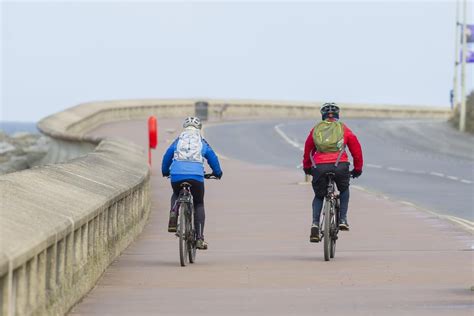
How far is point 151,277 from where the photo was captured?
13.8m

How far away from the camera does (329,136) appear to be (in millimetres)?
15828

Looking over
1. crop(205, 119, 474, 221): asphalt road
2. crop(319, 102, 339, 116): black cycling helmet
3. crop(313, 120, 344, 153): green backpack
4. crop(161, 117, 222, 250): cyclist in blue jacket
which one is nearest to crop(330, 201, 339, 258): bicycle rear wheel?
crop(313, 120, 344, 153): green backpack

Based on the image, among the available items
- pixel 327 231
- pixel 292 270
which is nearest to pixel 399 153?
pixel 327 231

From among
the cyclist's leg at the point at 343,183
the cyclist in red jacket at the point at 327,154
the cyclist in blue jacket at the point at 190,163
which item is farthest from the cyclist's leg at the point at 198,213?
the cyclist's leg at the point at 343,183

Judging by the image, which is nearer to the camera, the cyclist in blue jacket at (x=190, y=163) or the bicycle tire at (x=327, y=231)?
the cyclist in blue jacket at (x=190, y=163)

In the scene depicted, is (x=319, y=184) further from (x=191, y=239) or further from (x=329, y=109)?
(x=191, y=239)

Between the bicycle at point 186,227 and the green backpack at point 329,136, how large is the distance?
152cm

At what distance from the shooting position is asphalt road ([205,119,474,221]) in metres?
30.5

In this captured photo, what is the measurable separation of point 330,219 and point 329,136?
0.90 metres

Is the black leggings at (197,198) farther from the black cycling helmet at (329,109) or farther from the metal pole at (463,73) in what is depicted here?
the metal pole at (463,73)

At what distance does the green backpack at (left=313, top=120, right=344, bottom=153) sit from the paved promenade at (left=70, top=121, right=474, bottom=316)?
1.25 m

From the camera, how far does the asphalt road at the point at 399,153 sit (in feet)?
100

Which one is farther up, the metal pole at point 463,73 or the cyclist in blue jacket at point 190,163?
the cyclist in blue jacket at point 190,163

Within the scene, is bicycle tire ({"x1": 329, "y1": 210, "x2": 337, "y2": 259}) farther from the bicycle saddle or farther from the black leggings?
the bicycle saddle
